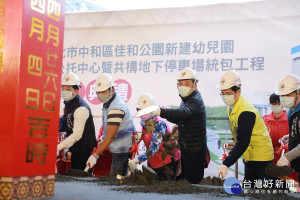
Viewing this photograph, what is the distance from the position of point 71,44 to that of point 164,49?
3.64 feet

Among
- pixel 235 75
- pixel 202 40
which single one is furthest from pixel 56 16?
pixel 202 40

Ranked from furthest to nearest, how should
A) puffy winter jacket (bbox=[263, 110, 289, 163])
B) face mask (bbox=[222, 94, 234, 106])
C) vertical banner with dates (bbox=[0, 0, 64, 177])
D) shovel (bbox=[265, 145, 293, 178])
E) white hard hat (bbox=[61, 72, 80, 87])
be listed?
1. puffy winter jacket (bbox=[263, 110, 289, 163])
2. white hard hat (bbox=[61, 72, 80, 87])
3. face mask (bbox=[222, 94, 234, 106])
4. shovel (bbox=[265, 145, 293, 178])
5. vertical banner with dates (bbox=[0, 0, 64, 177])

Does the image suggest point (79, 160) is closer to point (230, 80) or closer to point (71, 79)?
point (71, 79)

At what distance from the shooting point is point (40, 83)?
1.87 meters

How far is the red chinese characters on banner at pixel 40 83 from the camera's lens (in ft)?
5.84

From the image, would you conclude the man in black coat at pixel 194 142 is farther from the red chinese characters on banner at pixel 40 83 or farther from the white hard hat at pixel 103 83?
the red chinese characters on banner at pixel 40 83

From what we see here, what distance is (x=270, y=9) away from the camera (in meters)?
4.42

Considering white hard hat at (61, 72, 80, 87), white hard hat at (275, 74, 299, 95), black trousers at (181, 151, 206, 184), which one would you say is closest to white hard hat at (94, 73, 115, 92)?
white hard hat at (61, 72, 80, 87)

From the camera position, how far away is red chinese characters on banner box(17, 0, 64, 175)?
1.78 metres

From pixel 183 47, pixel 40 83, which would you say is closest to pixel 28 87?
pixel 40 83

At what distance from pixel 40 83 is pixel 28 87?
9 centimetres

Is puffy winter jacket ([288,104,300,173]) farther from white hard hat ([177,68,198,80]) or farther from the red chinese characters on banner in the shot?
the red chinese characters on banner

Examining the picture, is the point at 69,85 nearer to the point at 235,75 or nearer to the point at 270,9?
the point at 235,75

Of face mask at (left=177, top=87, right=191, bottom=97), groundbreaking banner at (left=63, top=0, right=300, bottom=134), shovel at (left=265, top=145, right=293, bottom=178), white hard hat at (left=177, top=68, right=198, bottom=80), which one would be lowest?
shovel at (left=265, top=145, right=293, bottom=178)
